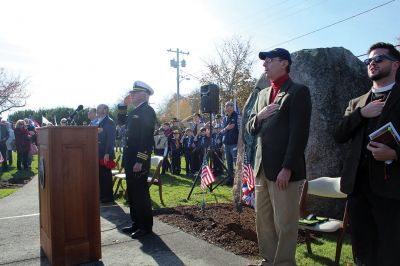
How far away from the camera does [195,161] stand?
13.7m

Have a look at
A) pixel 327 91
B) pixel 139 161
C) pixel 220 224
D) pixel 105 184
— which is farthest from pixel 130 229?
pixel 327 91

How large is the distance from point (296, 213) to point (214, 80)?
32993 millimetres

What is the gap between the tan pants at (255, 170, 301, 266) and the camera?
3.42m

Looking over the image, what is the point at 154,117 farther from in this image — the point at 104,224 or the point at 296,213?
the point at 296,213

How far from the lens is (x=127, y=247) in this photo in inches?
189

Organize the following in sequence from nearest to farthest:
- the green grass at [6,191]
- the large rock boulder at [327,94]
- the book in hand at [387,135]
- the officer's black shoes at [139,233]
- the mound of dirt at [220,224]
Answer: the book in hand at [387,135], the mound of dirt at [220,224], the officer's black shoes at [139,233], the large rock boulder at [327,94], the green grass at [6,191]

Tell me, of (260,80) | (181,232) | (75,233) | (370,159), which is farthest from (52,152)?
(260,80)

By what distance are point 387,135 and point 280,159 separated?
3.24 feet

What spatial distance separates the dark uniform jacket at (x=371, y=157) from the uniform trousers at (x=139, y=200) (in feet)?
9.97

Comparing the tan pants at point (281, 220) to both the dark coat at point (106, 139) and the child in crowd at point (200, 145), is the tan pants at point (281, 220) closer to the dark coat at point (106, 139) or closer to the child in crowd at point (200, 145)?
the dark coat at point (106, 139)

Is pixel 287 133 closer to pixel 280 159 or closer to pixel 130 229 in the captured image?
pixel 280 159

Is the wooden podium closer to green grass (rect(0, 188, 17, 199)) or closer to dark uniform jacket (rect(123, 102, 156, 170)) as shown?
dark uniform jacket (rect(123, 102, 156, 170))

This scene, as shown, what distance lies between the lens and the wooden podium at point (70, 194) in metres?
4.01

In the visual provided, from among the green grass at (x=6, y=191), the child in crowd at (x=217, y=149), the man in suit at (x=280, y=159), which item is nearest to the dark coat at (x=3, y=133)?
the green grass at (x=6, y=191)
